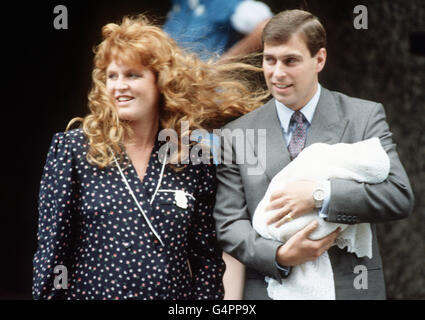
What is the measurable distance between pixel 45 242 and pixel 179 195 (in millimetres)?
605

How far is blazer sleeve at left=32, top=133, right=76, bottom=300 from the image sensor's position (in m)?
2.93

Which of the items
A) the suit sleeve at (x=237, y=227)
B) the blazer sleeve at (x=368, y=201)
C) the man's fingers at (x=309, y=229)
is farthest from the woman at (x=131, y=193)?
the blazer sleeve at (x=368, y=201)

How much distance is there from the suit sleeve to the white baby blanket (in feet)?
0.17

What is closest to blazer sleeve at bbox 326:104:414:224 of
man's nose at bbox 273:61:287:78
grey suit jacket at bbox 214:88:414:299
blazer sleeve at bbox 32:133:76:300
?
grey suit jacket at bbox 214:88:414:299

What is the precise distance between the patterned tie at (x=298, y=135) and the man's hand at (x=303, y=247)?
35 cm

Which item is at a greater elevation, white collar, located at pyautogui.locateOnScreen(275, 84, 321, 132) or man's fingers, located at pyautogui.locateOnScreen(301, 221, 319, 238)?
white collar, located at pyautogui.locateOnScreen(275, 84, 321, 132)

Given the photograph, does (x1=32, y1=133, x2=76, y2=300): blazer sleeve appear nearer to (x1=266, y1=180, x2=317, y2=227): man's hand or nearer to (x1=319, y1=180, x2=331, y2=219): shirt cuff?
(x1=266, y1=180, x2=317, y2=227): man's hand

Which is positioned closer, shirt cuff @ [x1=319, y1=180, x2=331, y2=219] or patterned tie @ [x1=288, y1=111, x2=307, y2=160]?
shirt cuff @ [x1=319, y1=180, x2=331, y2=219]

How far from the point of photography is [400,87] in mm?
4727

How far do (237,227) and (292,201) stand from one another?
0.29 metres

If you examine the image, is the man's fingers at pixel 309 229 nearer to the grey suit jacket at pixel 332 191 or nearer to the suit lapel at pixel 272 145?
the grey suit jacket at pixel 332 191

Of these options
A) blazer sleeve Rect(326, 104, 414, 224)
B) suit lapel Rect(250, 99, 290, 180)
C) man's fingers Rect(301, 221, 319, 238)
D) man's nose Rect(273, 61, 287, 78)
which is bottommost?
man's fingers Rect(301, 221, 319, 238)

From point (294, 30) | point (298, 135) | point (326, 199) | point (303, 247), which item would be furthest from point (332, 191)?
point (294, 30)

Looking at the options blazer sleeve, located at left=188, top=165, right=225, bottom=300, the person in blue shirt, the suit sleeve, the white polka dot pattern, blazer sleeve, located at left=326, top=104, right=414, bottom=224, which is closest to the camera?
blazer sleeve, located at left=326, top=104, right=414, bottom=224
